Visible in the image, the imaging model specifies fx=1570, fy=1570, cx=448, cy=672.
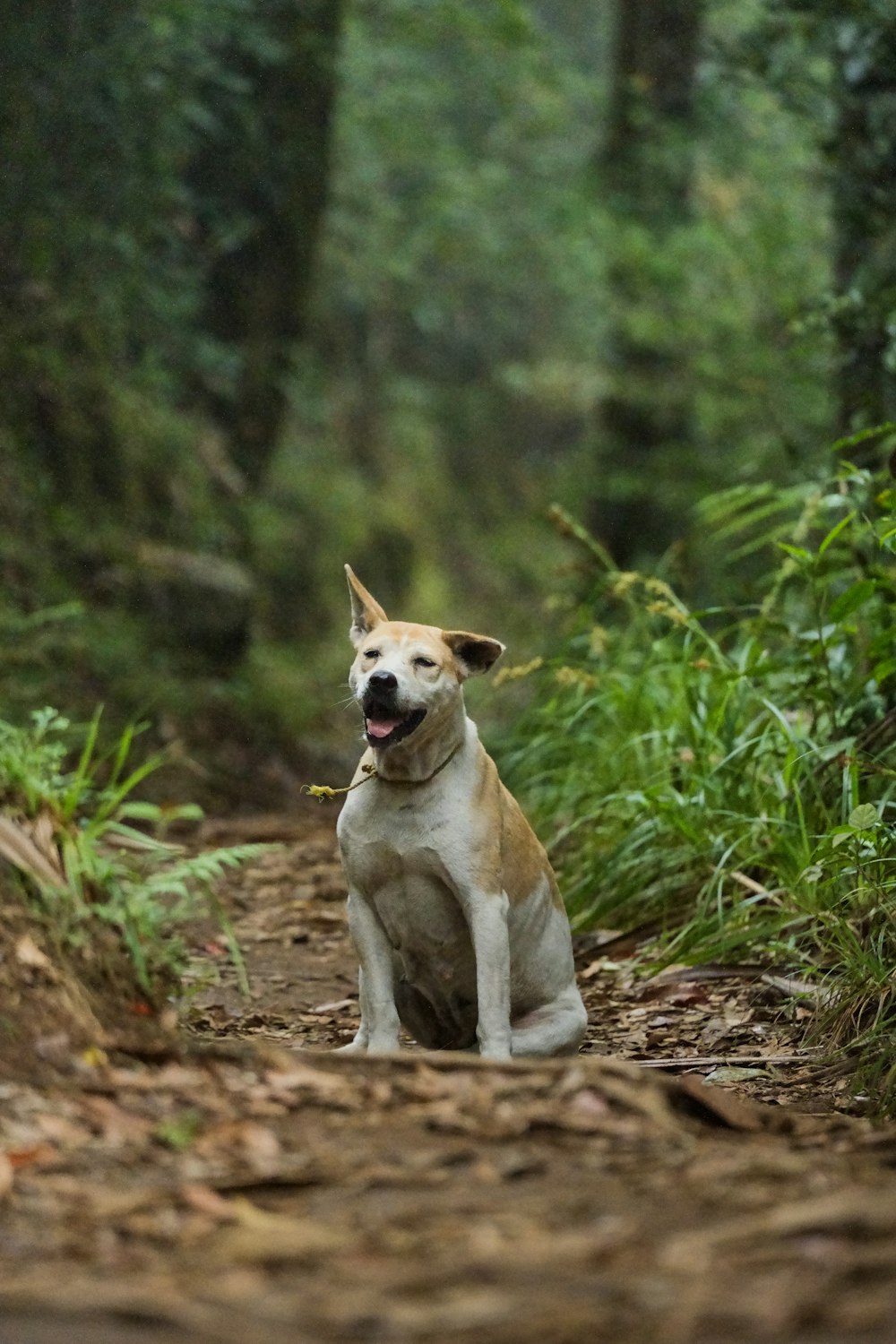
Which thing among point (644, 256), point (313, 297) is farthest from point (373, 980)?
point (313, 297)

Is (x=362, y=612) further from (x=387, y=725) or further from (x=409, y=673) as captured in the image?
(x=387, y=725)

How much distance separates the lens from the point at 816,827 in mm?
5613

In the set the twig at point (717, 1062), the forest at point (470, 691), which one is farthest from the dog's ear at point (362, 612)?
the twig at point (717, 1062)

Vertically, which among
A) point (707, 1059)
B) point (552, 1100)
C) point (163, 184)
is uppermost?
point (163, 184)

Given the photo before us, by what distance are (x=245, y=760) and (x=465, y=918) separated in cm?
526

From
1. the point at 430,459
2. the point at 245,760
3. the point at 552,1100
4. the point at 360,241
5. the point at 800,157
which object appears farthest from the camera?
the point at 430,459

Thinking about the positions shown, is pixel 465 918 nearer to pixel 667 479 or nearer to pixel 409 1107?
pixel 409 1107

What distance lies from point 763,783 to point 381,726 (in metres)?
2.01

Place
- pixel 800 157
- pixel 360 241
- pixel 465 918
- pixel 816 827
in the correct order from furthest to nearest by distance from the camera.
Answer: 1. pixel 360 241
2. pixel 800 157
3. pixel 816 827
4. pixel 465 918

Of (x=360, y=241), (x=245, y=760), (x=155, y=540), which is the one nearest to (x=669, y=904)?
(x=245, y=760)

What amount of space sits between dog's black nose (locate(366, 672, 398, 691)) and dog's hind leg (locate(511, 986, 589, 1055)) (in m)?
1.13

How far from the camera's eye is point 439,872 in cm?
460

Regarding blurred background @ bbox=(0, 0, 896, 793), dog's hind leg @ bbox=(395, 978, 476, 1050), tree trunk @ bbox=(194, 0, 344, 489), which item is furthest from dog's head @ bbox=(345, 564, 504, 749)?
tree trunk @ bbox=(194, 0, 344, 489)

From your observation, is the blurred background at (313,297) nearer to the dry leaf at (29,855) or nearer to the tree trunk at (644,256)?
the tree trunk at (644,256)
